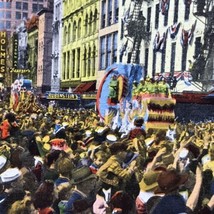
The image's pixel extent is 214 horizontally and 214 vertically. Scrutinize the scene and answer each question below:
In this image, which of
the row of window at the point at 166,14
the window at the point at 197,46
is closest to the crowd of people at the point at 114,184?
the window at the point at 197,46

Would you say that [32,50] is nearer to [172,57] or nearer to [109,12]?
[109,12]

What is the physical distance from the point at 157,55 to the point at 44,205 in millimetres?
29206

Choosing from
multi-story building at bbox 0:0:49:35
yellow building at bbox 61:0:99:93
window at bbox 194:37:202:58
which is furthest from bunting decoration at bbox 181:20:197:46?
multi-story building at bbox 0:0:49:35

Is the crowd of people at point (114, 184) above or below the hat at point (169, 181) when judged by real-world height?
below

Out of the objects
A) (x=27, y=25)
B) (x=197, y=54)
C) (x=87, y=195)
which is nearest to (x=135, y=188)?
(x=87, y=195)

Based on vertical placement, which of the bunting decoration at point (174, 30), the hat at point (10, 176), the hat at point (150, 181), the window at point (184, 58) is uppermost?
the bunting decoration at point (174, 30)

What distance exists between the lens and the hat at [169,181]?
496 cm

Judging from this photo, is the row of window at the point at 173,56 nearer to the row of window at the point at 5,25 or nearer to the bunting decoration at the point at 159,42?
the bunting decoration at the point at 159,42

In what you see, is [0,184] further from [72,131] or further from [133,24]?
[133,24]

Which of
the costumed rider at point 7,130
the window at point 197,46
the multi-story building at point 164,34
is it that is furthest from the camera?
the multi-story building at point 164,34

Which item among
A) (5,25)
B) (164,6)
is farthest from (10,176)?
(5,25)

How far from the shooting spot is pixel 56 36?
6144 cm

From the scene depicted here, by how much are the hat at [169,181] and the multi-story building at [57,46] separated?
5295cm

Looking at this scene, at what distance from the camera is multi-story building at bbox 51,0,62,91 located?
58844 mm
